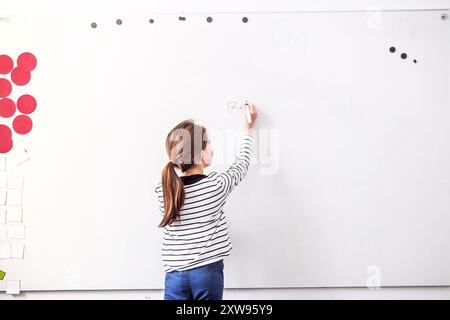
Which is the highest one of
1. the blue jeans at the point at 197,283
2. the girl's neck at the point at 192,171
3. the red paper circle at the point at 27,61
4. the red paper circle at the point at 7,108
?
the red paper circle at the point at 27,61

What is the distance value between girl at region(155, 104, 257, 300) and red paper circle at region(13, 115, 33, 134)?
0.54 meters

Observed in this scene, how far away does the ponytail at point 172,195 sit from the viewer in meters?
1.35

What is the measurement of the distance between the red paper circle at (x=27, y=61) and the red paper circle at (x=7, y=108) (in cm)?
12

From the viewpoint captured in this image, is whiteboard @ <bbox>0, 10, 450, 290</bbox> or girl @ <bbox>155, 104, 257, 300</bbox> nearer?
girl @ <bbox>155, 104, 257, 300</bbox>

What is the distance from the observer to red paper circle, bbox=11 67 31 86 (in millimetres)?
1604

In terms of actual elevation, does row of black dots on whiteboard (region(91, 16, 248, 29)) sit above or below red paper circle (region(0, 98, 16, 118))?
above

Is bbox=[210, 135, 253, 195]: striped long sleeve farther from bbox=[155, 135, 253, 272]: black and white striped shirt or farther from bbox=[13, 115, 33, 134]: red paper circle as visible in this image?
bbox=[13, 115, 33, 134]: red paper circle

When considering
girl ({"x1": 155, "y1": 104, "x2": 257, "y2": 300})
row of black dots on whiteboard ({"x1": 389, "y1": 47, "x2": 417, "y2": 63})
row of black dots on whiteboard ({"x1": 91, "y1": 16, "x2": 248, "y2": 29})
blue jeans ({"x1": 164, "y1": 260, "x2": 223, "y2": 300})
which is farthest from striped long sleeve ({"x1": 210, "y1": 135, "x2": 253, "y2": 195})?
row of black dots on whiteboard ({"x1": 389, "y1": 47, "x2": 417, "y2": 63})

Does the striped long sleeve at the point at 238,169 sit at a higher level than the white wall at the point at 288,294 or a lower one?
higher

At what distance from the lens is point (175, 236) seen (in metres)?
1.41

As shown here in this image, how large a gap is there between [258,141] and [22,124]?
81 cm

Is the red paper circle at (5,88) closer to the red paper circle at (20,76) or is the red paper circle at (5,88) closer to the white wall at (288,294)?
the red paper circle at (20,76)

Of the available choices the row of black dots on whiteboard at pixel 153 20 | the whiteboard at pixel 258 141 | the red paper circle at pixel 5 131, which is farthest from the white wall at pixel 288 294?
the row of black dots on whiteboard at pixel 153 20

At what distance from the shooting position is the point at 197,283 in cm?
138
